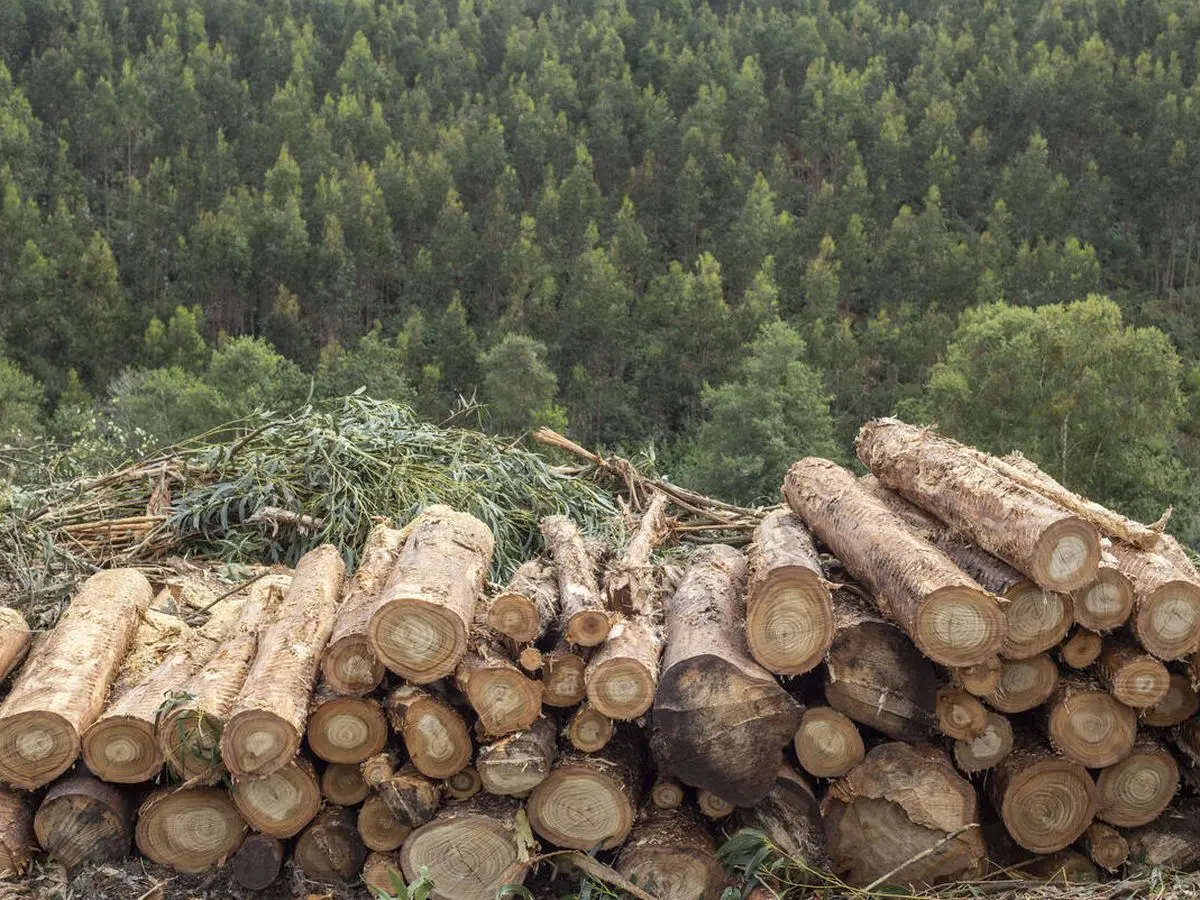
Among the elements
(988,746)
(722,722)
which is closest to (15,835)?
(722,722)

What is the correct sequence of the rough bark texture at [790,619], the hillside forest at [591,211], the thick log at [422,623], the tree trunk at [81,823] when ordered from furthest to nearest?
the hillside forest at [591,211]
the tree trunk at [81,823]
the rough bark texture at [790,619]
the thick log at [422,623]

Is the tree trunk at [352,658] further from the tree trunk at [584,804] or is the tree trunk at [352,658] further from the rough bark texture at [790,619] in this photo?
the rough bark texture at [790,619]

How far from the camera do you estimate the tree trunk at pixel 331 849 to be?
4.51m

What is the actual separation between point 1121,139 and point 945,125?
27.3 ft

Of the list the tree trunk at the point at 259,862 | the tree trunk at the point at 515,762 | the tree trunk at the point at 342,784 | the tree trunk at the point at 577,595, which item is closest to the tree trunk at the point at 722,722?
the tree trunk at the point at 577,595

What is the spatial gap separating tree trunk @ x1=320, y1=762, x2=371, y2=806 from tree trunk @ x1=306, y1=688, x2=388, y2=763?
0.06 m

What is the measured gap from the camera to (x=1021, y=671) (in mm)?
4570

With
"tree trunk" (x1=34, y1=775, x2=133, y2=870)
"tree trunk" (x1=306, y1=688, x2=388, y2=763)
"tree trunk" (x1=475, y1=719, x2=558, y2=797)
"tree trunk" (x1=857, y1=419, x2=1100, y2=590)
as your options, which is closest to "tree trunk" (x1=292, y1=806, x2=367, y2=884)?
"tree trunk" (x1=306, y1=688, x2=388, y2=763)

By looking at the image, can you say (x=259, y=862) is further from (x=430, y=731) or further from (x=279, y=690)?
(x=430, y=731)

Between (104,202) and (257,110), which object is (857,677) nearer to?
(104,202)

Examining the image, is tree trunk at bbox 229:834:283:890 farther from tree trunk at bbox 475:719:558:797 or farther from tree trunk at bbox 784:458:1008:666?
tree trunk at bbox 784:458:1008:666

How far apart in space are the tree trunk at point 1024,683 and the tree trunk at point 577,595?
1438 millimetres

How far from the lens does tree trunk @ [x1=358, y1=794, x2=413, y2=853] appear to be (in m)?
4.45

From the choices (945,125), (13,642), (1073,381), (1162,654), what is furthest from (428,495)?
(945,125)
